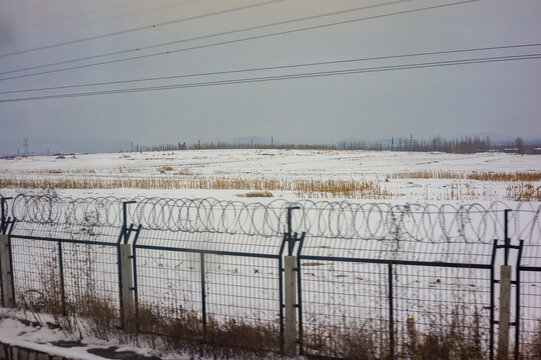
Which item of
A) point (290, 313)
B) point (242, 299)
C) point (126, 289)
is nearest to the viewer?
point (290, 313)

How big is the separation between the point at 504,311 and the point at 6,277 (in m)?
9.35

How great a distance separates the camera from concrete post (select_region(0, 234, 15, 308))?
31.5ft

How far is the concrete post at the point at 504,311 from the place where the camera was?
5758mm

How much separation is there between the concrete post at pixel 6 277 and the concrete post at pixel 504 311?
30.2 ft

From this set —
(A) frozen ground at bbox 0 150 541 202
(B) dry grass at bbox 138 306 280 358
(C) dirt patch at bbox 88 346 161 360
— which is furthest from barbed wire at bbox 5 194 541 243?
(A) frozen ground at bbox 0 150 541 202

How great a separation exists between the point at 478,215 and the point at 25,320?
16.6 metres

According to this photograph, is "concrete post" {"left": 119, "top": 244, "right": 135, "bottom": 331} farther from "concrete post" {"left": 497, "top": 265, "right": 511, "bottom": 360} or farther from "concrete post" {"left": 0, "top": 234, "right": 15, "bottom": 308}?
"concrete post" {"left": 497, "top": 265, "right": 511, "bottom": 360}

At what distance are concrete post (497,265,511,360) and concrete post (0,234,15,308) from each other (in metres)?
9.22

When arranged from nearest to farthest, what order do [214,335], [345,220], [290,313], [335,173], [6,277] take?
[290,313]
[214,335]
[6,277]
[345,220]
[335,173]

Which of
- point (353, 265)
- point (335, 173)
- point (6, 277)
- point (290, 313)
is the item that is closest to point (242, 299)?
point (353, 265)

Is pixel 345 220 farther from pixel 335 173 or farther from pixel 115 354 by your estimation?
pixel 335 173

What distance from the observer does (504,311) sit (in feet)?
18.9

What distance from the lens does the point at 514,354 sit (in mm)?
5887

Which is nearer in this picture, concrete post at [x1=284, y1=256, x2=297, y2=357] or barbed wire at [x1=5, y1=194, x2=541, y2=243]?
concrete post at [x1=284, y1=256, x2=297, y2=357]
